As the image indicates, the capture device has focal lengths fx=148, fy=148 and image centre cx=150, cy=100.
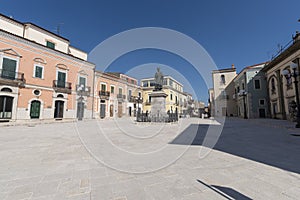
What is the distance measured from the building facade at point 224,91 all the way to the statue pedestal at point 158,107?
20.7 metres

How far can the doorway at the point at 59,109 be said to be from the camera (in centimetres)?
1633

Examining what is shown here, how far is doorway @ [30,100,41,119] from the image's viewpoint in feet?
46.3

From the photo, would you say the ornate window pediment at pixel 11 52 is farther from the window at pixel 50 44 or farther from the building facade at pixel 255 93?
the building facade at pixel 255 93

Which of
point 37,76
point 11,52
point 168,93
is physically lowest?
point 37,76

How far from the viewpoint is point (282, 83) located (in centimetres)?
1589

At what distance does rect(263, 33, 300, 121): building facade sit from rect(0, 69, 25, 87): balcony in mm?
23117

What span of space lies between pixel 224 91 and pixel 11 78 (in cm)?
3056

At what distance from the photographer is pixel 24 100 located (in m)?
13.7

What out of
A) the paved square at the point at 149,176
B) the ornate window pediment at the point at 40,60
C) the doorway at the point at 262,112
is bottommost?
the paved square at the point at 149,176

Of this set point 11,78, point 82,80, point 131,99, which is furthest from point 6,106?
point 131,99

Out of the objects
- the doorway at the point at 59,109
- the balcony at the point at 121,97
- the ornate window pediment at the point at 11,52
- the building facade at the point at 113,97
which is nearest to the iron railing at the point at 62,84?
the doorway at the point at 59,109

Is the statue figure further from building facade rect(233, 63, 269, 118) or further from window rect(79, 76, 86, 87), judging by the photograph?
building facade rect(233, 63, 269, 118)

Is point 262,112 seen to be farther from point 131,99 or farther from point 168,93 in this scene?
point 131,99

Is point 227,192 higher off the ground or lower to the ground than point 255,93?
lower
